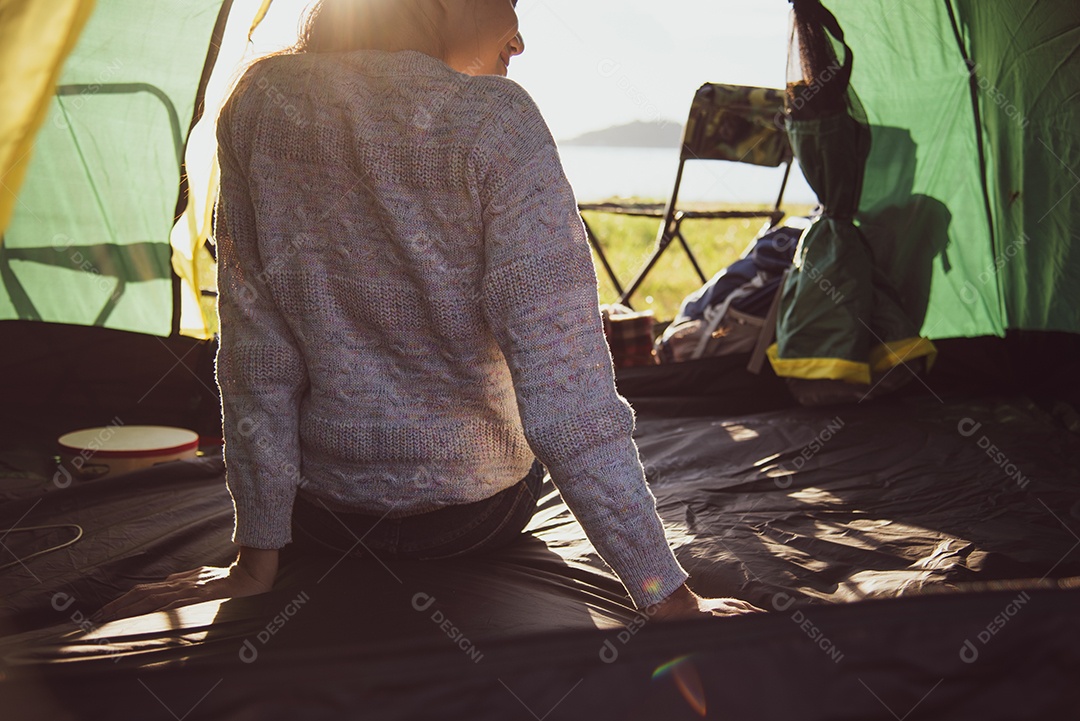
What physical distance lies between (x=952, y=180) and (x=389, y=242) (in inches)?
82.9

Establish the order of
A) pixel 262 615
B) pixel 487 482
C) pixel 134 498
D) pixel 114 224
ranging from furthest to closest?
pixel 114 224
pixel 134 498
pixel 487 482
pixel 262 615

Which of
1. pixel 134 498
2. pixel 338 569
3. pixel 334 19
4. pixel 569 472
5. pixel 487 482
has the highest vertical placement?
pixel 334 19

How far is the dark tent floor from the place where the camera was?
0.71 m

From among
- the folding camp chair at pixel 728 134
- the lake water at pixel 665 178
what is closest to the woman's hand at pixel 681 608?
the lake water at pixel 665 178

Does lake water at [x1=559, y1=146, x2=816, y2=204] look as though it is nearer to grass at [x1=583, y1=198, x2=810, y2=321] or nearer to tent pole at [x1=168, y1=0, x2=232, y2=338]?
grass at [x1=583, y1=198, x2=810, y2=321]

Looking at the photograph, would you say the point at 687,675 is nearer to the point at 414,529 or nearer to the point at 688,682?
the point at 688,682

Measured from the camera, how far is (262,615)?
893 mm

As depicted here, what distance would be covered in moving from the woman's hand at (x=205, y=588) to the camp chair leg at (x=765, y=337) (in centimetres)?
181

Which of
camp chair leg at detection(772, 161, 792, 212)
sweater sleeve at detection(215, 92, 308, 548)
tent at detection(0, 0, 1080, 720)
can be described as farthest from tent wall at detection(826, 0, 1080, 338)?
sweater sleeve at detection(215, 92, 308, 548)

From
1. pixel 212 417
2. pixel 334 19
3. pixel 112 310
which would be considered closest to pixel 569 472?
pixel 334 19

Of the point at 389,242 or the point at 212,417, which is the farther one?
the point at 212,417

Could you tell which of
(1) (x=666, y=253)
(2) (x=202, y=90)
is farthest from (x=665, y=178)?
(2) (x=202, y=90)

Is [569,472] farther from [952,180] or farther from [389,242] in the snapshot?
[952,180]

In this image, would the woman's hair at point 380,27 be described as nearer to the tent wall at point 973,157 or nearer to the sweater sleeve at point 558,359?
the sweater sleeve at point 558,359
